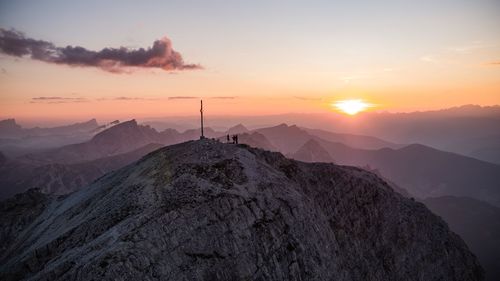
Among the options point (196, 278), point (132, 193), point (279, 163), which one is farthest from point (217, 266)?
point (279, 163)

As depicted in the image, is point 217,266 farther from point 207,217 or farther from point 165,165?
point 165,165

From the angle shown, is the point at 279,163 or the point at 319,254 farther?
the point at 279,163

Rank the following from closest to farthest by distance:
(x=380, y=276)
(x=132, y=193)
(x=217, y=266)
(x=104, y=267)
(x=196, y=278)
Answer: (x=104, y=267)
(x=196, y=278)
(x=217, y=266)
(x=132, y=193)
(x=380, y=276)

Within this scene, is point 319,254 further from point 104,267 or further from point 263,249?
point 104,267

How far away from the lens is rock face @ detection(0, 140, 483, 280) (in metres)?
33.1

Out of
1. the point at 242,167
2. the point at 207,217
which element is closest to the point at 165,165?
the point at 242,167

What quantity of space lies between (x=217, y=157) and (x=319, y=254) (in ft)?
62.5

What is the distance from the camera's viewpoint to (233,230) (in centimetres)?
3909

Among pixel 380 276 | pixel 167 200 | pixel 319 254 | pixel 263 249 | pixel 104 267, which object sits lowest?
pixel 380 276

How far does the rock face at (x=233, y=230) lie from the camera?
109ft

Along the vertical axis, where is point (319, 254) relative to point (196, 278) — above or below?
below

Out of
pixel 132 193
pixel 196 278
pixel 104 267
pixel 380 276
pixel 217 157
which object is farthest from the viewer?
pixel 380 276

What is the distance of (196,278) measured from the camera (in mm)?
33000

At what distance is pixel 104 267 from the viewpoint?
2900 cm
